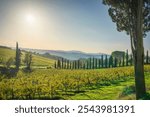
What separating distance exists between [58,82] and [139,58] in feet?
6.12

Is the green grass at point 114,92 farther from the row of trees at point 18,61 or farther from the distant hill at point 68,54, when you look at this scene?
the row of trees at point 18,61

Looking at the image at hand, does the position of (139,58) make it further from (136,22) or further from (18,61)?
(18,61)

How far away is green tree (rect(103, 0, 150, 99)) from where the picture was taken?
10945mm

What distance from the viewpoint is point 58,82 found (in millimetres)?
11445

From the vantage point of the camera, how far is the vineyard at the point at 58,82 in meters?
11.2

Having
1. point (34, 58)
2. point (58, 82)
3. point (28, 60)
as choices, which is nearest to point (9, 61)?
point (28, 60)

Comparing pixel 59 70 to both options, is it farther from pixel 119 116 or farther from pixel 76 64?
pixel 119 116

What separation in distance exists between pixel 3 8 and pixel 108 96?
2913mm

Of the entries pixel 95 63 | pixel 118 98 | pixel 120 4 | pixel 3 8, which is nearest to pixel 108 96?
pixel 118 98

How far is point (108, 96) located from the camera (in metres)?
11.0

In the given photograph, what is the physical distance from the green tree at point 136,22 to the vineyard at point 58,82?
23 cm

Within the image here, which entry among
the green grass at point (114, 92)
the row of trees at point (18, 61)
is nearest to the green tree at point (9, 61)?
the row of trees at point (18, 61)

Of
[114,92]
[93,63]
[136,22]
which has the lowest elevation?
[114,92]

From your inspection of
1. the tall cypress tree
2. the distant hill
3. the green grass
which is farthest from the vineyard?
the distant hill
